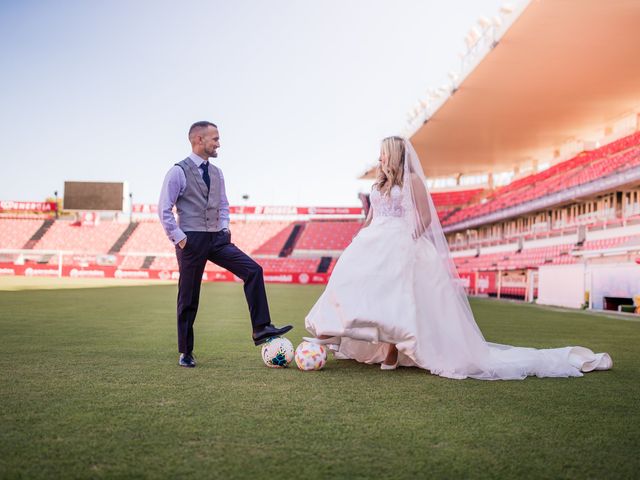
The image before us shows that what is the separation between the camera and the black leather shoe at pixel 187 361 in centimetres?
448

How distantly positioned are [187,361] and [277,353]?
28.0 inches

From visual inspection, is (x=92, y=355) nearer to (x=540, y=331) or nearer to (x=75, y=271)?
(x=540, y=331)

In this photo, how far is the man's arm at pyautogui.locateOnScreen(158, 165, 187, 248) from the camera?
430 cm

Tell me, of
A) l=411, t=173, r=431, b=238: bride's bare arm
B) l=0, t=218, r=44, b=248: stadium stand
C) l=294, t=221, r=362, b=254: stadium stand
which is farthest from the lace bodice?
l=0, t=218, r=44, b=248: stadium stand

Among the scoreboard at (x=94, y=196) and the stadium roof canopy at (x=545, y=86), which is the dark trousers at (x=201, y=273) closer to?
the stadium roof canopy at (x=545, y=86)

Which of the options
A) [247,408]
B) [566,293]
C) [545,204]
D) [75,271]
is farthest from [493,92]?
[75,271]

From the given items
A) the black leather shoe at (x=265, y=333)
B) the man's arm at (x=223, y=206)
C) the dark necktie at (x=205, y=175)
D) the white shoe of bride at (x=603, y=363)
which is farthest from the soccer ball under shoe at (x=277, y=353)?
the white shoe of bride at (x=603, y=363)

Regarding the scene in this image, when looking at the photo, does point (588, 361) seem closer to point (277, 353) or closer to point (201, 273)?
point (277, 353)

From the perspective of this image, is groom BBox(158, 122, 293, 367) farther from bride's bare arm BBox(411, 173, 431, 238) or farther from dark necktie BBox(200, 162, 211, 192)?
bride's bare arm BBox(411, 173, 431, 238)

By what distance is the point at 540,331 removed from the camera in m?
8.77

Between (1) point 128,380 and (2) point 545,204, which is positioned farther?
(2) point 545,204

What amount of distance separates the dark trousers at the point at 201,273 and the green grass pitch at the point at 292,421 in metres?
0.36

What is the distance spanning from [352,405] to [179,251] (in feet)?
6.66

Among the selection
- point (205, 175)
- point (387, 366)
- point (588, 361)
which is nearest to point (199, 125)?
point (205, 175)
